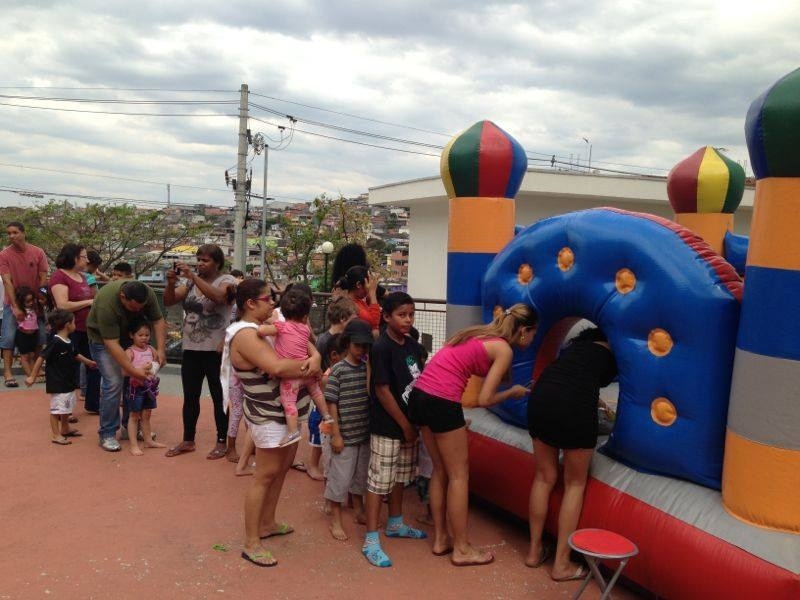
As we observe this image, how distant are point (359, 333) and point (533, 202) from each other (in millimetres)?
11307

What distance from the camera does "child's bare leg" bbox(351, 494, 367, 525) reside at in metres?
4.15

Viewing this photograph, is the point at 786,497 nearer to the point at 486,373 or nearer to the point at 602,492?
the point at 602,492

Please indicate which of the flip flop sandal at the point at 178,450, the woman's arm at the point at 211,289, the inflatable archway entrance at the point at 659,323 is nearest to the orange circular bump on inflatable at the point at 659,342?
the inflatable archway entrance at the point at 659,323

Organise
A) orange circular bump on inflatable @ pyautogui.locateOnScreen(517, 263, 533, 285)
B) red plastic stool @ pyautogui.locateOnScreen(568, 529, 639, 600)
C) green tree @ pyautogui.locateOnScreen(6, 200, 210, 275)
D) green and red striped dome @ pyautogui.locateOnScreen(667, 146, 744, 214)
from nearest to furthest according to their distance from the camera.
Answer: red plastic stool @ pyautogui.locateOnScreen(568, 529, 639, 600)
orange circular bump on inflatable @ pyautogui.locateOnScreen(517, 263, 533, 285)
green and red striped dome @ pyautogui.locateOnScreen(667, 146, 744, 214)
green tree @ pyautogui.locateOnScreen(6, 200, 210, 275)

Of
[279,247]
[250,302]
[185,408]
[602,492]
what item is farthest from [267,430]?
[279,247]

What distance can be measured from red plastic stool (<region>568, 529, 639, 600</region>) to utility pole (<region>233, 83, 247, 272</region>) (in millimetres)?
20018

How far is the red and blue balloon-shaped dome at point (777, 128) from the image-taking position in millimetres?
2629

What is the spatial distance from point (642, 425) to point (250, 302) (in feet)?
6.99

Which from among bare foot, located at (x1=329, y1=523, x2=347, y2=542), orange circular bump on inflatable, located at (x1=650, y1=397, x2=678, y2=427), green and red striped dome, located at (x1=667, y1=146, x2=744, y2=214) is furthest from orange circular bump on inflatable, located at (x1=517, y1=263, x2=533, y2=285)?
green and red striped dome, located at (x1=667, y1=146, x2=744, y2=214)

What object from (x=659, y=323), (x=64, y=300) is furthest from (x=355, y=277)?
(x=64, y=300)

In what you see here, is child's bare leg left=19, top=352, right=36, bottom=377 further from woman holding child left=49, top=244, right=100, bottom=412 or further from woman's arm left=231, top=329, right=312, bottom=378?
woman's arm left=231, top=329, right=312, bottom=378

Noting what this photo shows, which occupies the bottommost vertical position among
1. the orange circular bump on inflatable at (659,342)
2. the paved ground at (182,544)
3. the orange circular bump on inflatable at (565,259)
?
the paved ground at (182,544)

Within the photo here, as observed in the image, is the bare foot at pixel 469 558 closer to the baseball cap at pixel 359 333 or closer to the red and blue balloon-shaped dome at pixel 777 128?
the baseball cap at pixel 359 333

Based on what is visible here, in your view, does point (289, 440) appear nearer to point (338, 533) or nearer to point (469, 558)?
point (338, 533)
